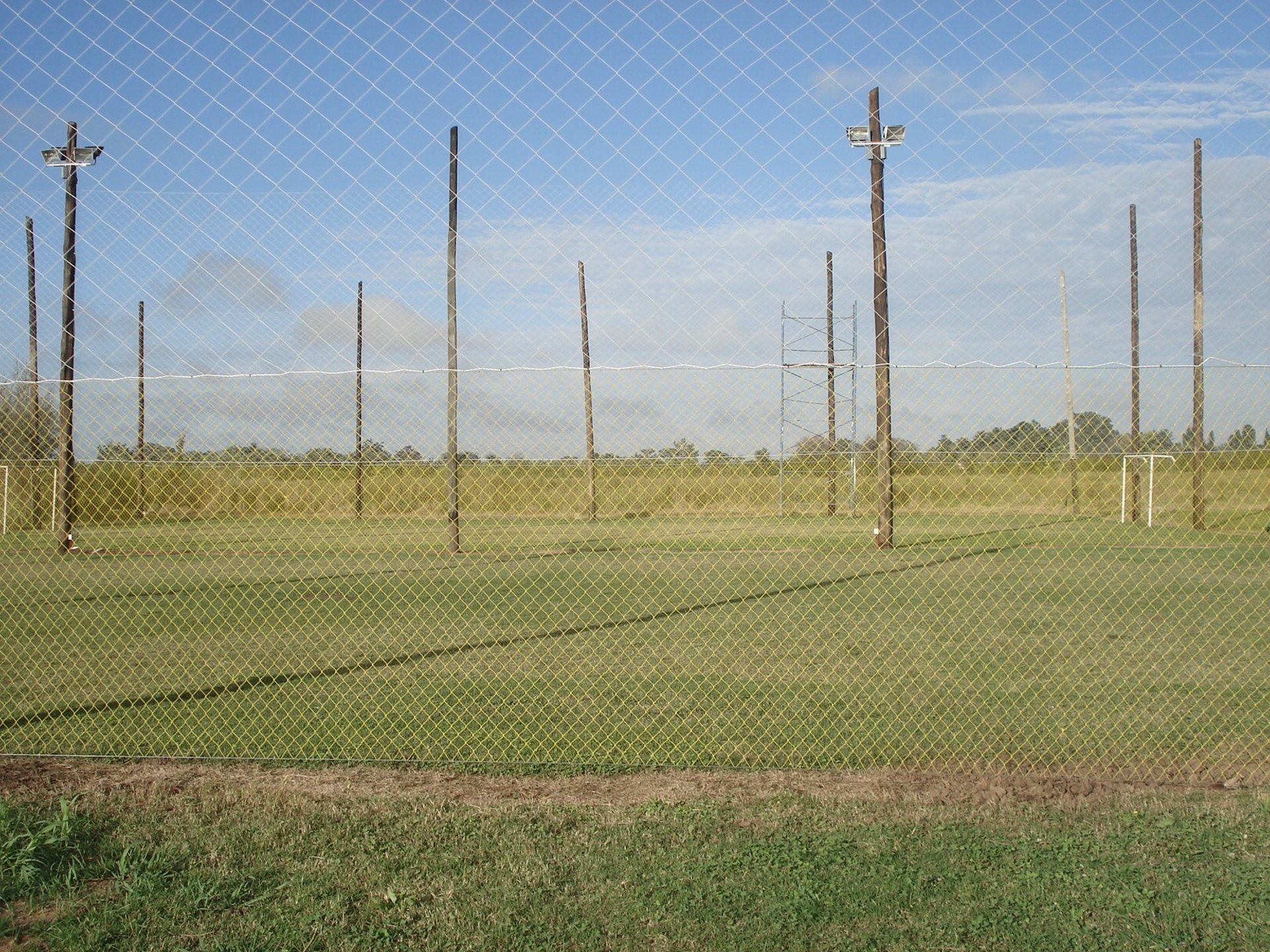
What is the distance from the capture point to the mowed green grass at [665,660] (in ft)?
16.2

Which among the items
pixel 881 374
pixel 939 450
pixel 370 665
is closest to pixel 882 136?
pixel 881 374

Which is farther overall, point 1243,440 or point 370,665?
point 370,665

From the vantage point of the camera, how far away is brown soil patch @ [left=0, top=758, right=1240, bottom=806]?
13.4 feet

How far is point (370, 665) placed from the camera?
704cm

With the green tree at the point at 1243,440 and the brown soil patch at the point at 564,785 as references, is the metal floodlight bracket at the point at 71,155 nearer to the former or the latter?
the brown soil patch at the point at 564,785

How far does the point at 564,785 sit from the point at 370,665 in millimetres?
3175

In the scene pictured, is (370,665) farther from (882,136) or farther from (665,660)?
(882,136)

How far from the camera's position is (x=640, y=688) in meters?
6.20

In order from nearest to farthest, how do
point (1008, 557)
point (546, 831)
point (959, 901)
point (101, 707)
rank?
point (959, 901) → point (546, 831) → point (101, 707) → point (1008, 557)

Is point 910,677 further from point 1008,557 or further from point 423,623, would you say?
point 1008,557

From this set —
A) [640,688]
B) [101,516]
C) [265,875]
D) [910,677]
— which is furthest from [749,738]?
[101,516]

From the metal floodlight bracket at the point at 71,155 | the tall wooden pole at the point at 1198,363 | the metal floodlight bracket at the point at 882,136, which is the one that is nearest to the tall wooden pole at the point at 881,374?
the metal floodlight bracket at the point at 882,136

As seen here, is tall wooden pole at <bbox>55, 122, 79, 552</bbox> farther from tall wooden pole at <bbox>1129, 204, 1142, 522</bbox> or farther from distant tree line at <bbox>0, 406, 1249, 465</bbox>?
tall wooden pole at <bbox>1129, 204, 1142, 522</bbox>

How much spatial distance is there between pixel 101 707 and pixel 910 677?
5.07 m
